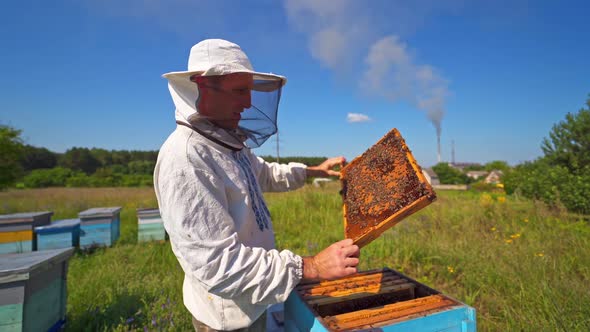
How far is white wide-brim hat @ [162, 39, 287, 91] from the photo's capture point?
1408 millimetres

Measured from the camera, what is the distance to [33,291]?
2398 millimetres

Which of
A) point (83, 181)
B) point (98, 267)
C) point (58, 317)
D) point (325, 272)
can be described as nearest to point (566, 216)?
point (325, 272)

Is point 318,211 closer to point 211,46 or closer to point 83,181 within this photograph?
point 211,46

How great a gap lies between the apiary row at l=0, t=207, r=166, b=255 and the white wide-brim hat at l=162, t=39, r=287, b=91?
5.71 meters

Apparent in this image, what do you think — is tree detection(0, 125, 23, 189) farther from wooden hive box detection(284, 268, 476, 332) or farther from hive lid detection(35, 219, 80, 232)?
wooden hive box detection(284, 268, 476, 332)

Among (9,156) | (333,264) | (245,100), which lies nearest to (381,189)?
(333,264)

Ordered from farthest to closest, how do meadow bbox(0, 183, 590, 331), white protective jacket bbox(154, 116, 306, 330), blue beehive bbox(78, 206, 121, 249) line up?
1. blue beehive bbox(78, 206, 121, 249)
2. meadow bbox(0, 183, 590, 331)
3. white protective jacket bbox(154, 116, 306, 330)

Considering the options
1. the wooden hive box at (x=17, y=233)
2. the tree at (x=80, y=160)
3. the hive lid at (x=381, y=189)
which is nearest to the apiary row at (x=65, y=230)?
the wooden hive box at (x=17, y=233)

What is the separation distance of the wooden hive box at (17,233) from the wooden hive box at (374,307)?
579 cm

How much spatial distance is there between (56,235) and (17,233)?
21.6 inches

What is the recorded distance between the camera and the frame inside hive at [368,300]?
51.8 inches

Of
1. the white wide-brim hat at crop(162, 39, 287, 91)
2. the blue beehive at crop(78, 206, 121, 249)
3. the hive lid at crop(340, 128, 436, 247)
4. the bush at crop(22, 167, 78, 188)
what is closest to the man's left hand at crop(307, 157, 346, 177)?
the hive lid at crop(340, 128, 436, 247)

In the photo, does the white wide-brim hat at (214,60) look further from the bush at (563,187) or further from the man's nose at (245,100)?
the bush at (563,187)

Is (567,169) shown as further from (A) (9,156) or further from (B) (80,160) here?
(B) (80,160)
